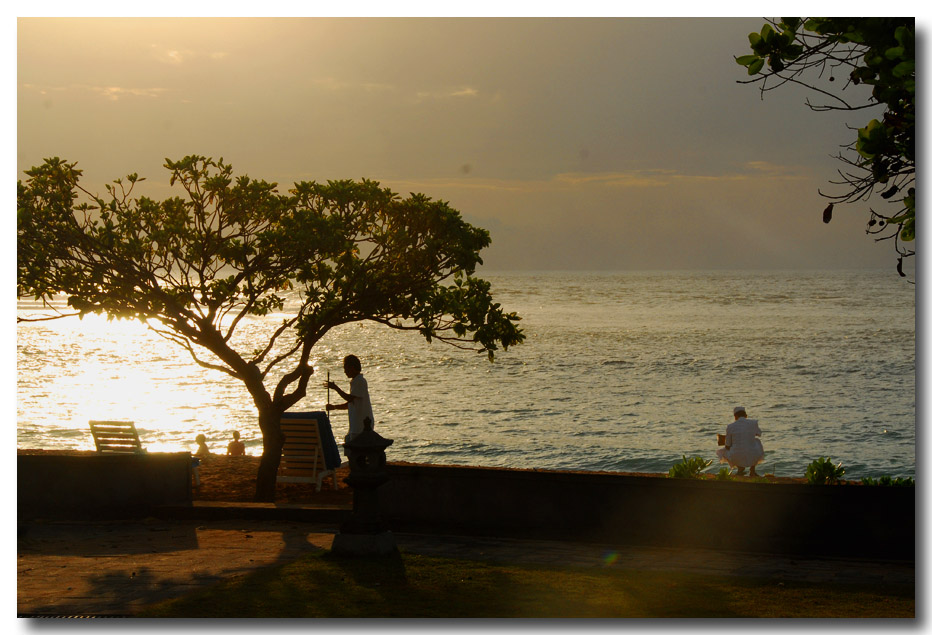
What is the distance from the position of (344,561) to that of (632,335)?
273 ft

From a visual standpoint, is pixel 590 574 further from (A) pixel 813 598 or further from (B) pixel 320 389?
(B) pixel 320 389

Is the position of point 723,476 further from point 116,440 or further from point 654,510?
point 116,440

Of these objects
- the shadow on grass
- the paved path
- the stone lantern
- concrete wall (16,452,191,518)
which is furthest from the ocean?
the shadow on grass

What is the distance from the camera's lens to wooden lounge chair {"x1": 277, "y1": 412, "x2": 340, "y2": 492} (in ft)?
46.9

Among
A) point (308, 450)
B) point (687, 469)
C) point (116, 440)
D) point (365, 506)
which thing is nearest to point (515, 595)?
point (365, 506)

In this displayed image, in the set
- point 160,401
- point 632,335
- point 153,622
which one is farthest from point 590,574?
point 632,335

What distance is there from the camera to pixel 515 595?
28.8 ft

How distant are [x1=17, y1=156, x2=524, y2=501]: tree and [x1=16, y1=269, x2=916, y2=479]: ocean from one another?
2.18 metres

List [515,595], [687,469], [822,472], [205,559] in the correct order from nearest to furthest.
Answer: [515,595], [205,559], [822,472], [687,469]

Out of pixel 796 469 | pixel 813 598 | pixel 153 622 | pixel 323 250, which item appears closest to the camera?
pixel 153 622

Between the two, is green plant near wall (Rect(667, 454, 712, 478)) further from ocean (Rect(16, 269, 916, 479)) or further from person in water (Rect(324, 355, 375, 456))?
ocean (Rect(16, 269, 916, 479))

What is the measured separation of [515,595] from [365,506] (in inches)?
85.3

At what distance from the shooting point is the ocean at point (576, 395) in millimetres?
38656

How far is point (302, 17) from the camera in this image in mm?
10477
